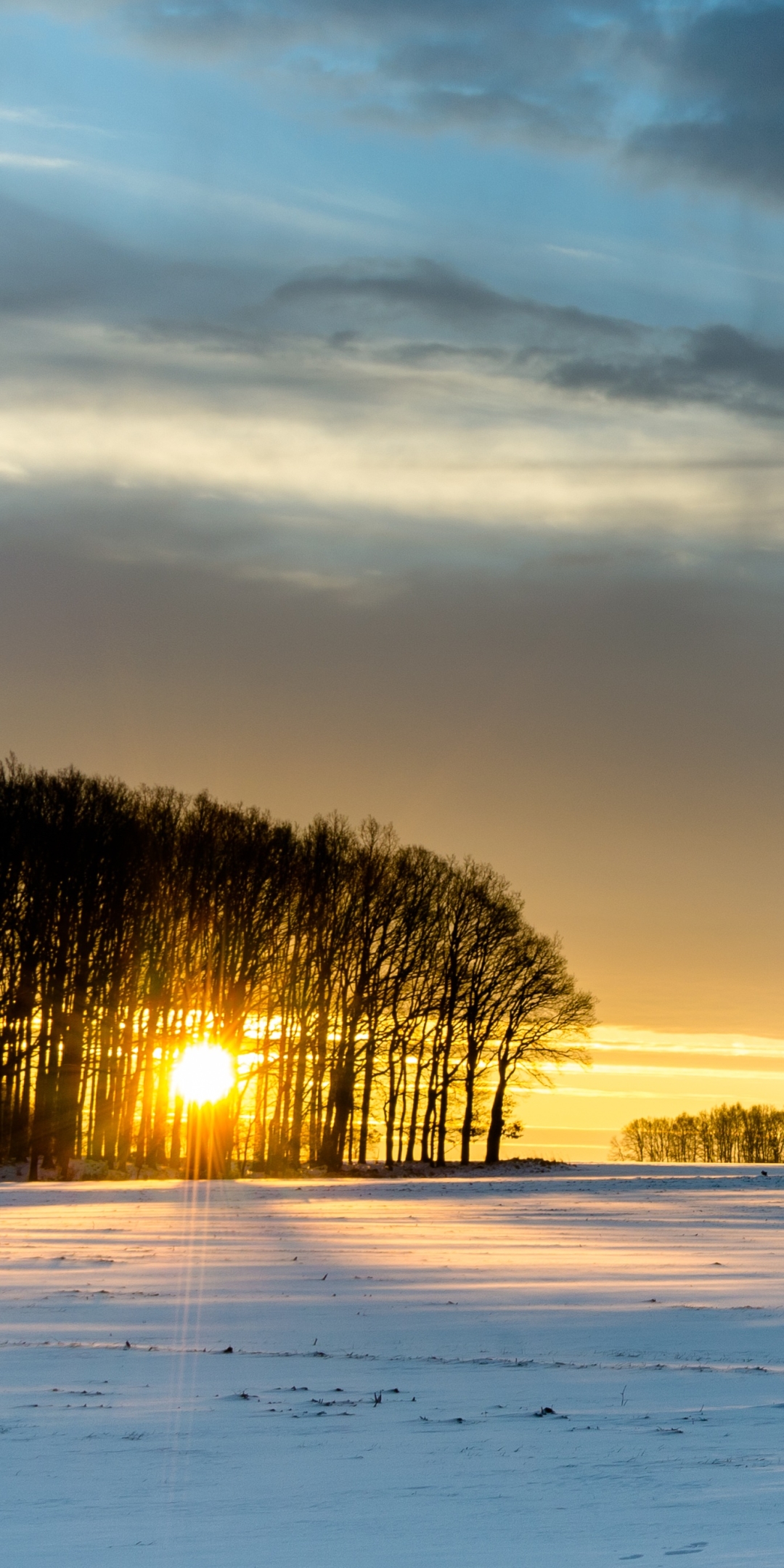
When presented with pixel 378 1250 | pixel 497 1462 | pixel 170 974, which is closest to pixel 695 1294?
pixel 378 1250

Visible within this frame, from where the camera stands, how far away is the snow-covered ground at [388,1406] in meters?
8.55

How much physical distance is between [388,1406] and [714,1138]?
133 meters

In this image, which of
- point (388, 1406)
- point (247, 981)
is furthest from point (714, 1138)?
point (388, 1406)

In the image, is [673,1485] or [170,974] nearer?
[673,1485]

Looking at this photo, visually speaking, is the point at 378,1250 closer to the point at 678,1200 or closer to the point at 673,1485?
the point at 673,1485

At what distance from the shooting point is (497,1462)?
10.2 meters

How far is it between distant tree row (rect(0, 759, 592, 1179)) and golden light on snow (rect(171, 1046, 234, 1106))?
0.64 m

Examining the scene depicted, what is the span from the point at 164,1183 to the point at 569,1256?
91.7ft

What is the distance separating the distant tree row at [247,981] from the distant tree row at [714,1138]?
62.7 metres

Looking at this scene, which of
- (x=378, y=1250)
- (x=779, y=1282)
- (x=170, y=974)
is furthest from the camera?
(x=170, y=974)

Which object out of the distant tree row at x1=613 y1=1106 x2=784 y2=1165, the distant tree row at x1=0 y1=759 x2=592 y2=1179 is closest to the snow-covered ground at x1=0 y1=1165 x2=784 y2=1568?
the distant tree row at x1=0 y1=759 x2=592 y2=1179

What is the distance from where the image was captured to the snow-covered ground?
8555mm

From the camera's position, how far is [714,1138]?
138500 millimetres

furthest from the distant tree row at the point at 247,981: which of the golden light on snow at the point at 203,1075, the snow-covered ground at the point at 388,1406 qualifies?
the snow-covered ground at the point at 388,1406
